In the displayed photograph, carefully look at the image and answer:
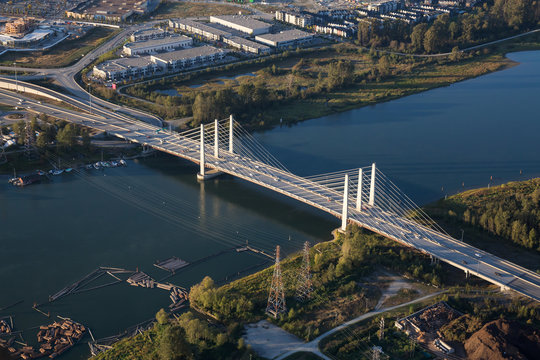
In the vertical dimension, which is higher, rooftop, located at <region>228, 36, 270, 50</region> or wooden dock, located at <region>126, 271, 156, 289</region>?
rooftop, located at <region>228, 36, 270, 50</region>

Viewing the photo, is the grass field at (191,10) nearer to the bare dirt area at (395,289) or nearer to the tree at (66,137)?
the tree at (66,137)

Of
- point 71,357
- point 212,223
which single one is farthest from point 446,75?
point 71,357

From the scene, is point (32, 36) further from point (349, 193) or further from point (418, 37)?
point (349, 193)

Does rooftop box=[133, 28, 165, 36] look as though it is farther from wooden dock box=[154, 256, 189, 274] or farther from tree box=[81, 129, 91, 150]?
wooden dock box=[154, 256, 189, 274]

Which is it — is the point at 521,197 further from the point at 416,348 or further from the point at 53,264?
the point at 53,264

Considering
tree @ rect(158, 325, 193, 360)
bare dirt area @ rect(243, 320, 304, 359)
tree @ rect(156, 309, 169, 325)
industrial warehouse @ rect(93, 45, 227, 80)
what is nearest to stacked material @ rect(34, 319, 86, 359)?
tree @ rect(156, 309, 169, 325)

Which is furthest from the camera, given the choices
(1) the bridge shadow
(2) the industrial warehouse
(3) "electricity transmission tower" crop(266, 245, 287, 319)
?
(2) the industrial warehouse
